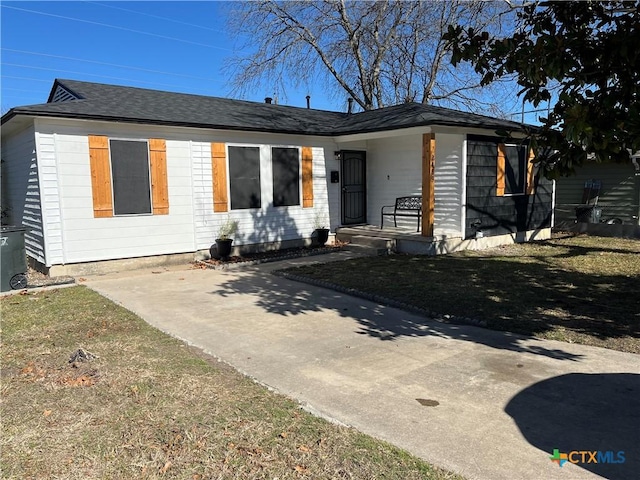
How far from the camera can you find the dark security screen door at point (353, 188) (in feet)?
39.6

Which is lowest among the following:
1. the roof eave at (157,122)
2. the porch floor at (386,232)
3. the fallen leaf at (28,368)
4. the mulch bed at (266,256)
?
the fallen leaf at (28,368)

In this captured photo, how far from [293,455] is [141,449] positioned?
0.91 metres

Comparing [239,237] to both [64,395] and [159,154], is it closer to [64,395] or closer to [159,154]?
[159,154]

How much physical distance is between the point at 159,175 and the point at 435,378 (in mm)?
6802

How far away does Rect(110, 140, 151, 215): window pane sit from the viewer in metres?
8.19

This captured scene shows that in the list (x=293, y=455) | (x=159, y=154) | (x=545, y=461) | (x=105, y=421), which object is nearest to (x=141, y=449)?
(x=105, y=421)

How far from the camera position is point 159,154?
8641 mm

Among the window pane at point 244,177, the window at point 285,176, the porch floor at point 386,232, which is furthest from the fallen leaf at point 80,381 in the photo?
the porch floor at point 386,232

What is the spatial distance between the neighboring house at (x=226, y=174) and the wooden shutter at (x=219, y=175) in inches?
1.0

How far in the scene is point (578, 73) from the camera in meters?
3.82

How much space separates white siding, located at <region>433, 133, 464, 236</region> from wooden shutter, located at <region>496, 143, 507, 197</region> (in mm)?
1358

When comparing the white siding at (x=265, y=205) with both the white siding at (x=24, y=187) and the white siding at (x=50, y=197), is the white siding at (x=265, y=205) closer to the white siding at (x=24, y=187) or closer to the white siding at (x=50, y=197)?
the white siding at (x=50, y=197)

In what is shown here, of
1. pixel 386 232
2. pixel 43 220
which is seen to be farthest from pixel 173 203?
pixel 386 232

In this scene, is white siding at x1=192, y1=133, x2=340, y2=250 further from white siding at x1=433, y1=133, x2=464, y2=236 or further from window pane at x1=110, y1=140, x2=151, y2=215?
white siding at x1=433, y1=133, x2=464, y2=236
